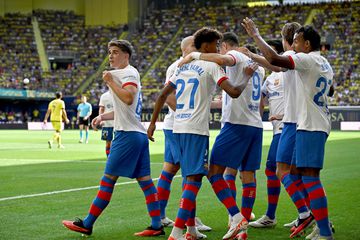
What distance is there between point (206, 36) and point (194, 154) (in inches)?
51.8

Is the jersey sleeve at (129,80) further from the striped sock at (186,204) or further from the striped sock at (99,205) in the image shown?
the striped sock at (186,204)

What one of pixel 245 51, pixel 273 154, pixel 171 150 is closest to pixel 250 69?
pixel 245 51

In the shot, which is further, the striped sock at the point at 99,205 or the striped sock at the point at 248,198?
the striped sock at the point at 248,198

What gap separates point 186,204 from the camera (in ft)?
26.7

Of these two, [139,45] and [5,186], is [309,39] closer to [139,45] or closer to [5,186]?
[5,186]

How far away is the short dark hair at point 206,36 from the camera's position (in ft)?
27.4

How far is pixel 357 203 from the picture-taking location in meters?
11.7

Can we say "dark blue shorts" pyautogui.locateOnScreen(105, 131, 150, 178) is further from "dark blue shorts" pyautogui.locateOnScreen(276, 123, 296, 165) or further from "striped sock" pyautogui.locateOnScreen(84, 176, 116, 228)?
"dark blue shorts" pyautogui.locateOnScreen(276, 123, 296, 165)

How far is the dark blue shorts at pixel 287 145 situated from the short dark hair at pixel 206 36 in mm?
1617

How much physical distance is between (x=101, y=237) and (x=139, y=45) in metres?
60.3

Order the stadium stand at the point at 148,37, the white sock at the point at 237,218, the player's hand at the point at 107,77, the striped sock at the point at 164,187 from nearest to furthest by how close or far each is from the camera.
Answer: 1. the white sock at the point at 237,218
2. the player's hand at the point at 107,77
3. the striped sock at the point at 164,187
4. the stadium stand at the point at 148,37

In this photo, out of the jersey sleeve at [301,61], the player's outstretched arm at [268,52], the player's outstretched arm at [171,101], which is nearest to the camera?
the player's outstretched arm at [268,52]

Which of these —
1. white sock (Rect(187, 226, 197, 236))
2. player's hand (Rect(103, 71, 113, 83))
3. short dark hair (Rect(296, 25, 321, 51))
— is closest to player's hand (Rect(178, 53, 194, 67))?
player's hand (Rect(103, 71, 113, 83))

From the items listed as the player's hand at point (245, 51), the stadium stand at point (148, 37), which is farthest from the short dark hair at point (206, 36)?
the stadium stand at point (148, 37)
